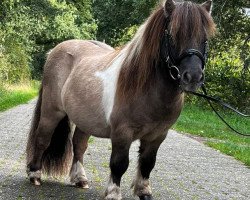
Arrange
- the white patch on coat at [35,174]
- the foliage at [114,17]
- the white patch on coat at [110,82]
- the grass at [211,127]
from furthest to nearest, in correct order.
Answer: the foliage at [114,17] → the grass at [211,127] → the white patch on coat at [35,174] → the white patch on coat at [110,82]

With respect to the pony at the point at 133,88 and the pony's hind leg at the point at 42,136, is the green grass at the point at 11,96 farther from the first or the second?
the pony at the point at 133,88

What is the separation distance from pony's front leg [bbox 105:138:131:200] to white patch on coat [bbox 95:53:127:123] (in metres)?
0.35

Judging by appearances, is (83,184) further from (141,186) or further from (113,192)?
(113,192)

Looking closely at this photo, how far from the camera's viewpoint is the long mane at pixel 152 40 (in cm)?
458

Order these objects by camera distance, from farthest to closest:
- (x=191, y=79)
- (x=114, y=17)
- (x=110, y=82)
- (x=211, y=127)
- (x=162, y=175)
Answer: (x=114, y=17) < (x=211, y=127) < (x=162, y=175) < (x=110, y=82) < (x=191, y=79)

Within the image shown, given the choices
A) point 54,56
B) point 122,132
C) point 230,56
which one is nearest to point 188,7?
point 122,132

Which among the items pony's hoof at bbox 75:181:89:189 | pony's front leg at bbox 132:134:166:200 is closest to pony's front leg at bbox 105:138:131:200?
pony's front leg at bbox 132:134:166:200

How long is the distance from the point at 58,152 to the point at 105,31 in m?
33.2

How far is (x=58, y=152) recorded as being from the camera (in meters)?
6.61

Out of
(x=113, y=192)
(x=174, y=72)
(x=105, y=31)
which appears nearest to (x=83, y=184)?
(x=113, y=192)

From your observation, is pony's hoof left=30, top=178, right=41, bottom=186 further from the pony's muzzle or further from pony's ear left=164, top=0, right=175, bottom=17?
pony's ear left=164, top=0, right=175, bottom=17

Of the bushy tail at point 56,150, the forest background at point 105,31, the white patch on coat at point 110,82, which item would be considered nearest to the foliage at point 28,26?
the forest background at point 105,31

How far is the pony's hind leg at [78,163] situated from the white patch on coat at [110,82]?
4.20ft

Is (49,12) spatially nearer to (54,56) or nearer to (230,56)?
(230,56)
